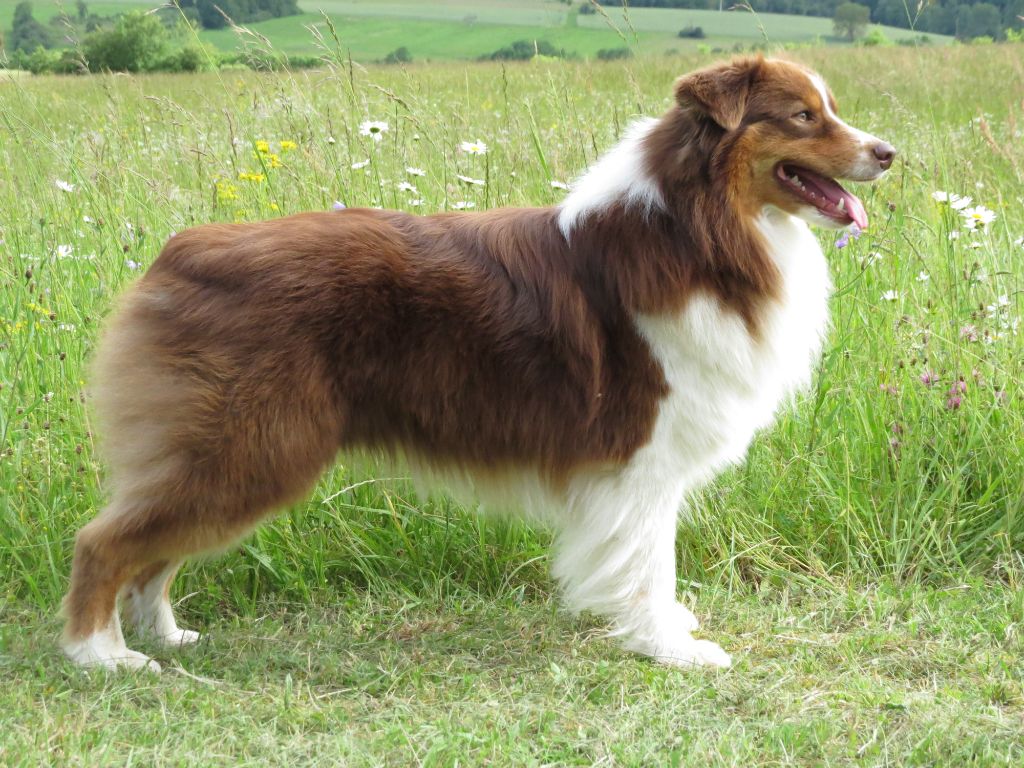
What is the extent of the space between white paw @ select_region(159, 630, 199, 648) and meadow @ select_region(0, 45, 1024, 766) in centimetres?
5

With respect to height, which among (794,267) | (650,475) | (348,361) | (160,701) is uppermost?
(794,267)

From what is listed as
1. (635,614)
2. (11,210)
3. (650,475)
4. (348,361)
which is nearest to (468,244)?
(348,361)

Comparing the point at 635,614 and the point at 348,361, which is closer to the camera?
the point at 348,361

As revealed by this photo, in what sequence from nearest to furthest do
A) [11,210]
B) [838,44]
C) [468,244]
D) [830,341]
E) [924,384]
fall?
[468,244] → [924,384] → [830,341] → [11,210] → [838,44]

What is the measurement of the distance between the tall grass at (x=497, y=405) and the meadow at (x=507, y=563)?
2cm

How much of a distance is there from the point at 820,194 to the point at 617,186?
0.62 m

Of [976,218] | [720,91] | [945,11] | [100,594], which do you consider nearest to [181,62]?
[945,11]

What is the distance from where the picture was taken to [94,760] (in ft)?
9.01

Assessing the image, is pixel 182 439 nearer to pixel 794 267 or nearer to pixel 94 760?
pixel 94 760

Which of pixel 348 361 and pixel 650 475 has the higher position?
pixel 348 361

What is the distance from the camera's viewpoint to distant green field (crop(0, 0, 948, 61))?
5.57 meters

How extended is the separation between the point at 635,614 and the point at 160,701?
1516mm

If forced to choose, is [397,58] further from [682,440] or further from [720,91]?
[682,440]

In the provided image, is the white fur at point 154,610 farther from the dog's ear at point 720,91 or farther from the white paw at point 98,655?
the dog's ear at point 720,91
